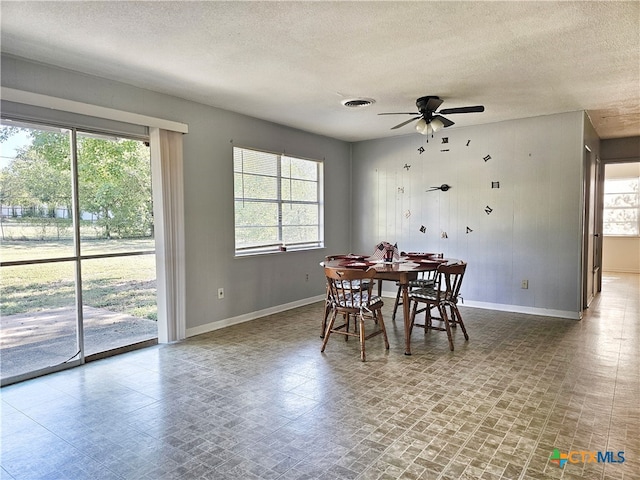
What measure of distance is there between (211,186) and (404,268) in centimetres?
226

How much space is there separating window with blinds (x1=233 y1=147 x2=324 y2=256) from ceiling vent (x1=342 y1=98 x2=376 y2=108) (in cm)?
135

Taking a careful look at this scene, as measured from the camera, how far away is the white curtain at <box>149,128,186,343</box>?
3.88m

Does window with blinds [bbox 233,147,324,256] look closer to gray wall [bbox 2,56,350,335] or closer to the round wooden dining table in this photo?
gray wall [bbox 2,56,350,335]

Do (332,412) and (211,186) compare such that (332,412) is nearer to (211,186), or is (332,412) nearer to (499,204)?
(211,186)

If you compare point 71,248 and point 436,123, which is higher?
point 436,123

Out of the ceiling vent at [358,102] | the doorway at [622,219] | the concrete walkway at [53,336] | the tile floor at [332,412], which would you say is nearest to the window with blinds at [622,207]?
the doorway at [622,219]

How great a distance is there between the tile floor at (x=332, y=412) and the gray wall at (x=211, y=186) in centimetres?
69

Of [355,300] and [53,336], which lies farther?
[355,300]

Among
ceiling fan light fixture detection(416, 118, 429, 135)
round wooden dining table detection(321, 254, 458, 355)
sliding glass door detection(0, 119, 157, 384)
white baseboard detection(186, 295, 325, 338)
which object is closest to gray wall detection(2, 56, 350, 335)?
white baseboard detection(186, 295, 325, 338)

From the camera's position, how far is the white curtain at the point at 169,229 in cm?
388

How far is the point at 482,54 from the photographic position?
9.89 ft

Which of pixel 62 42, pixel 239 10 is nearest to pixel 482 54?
pixel 239 10

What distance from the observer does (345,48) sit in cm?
288

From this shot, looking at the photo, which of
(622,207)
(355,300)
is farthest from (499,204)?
(622,207)
